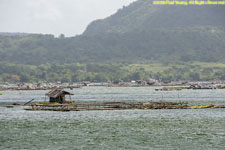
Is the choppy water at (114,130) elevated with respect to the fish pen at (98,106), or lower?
lower

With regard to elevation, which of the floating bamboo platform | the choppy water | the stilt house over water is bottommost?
the choppy water

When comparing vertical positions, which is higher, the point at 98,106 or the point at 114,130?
the point at 98,106

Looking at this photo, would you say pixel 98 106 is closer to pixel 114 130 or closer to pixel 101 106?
pixel 101 106

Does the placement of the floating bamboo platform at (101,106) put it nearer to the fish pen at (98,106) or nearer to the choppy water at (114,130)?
the fish pen at (98,106)

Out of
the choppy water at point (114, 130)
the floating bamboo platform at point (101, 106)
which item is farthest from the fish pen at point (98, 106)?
the choppy water at point (114, 130)

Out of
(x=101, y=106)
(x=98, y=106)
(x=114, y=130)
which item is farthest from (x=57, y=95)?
(x=114, y=130)

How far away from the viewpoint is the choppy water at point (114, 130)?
203 feet

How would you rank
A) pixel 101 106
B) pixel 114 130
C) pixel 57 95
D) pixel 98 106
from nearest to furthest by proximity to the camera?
pixel 114 130 < pixel 98 106 < pixel 101 106 < pixel 57 95

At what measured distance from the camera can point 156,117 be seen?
9519 centimetres

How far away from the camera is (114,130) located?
249 ft

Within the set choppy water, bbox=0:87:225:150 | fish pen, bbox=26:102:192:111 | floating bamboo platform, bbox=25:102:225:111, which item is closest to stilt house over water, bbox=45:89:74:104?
fish pen, bbox=26:102:192:111

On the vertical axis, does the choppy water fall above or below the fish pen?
below

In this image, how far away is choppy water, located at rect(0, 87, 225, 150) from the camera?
62.0 metres

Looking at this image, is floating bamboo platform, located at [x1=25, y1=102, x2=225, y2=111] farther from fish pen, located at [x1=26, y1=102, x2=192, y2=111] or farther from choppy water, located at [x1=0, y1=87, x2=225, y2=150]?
choppy water, located at [x1=0, y1=87, x2=225, y2=150]
